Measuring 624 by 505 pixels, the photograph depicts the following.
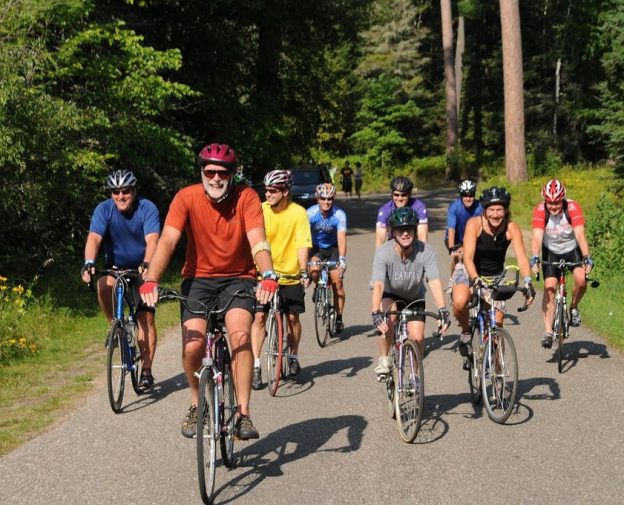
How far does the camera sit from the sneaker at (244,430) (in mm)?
6254

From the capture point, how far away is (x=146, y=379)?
9133mm

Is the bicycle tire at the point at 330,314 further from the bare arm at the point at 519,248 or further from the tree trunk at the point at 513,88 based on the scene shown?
the tree trunk at the point at 513,88

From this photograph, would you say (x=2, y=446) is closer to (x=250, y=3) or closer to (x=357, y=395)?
(x=357, y=395)

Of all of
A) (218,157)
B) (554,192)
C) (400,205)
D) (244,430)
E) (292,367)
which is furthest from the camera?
(400,205)

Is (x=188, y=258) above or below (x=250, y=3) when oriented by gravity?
below

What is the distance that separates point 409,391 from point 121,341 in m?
3.05

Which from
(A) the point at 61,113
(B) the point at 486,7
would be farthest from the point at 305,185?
(B) the point at 486,7

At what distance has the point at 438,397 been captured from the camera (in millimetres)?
8648

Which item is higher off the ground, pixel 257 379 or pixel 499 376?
pixel 499 376

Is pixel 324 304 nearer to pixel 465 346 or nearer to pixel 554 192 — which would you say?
pixel 554 192

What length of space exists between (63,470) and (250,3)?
19479 mm

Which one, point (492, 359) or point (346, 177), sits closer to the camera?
point (492, 359)

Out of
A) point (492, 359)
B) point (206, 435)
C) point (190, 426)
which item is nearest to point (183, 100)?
point (492, 359)

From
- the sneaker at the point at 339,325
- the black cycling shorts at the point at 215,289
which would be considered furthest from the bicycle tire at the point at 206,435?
the sneaker at the point at 339,325
